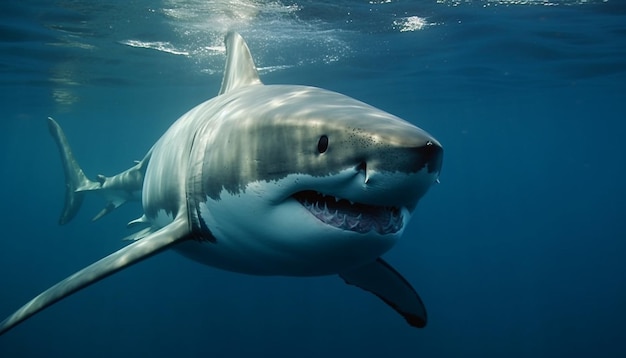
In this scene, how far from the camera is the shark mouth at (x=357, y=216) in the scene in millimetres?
2469

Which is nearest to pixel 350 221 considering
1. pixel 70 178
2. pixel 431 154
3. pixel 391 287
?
pixel 431 154

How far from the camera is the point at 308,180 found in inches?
94.2

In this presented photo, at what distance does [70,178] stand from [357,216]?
11.7 metres

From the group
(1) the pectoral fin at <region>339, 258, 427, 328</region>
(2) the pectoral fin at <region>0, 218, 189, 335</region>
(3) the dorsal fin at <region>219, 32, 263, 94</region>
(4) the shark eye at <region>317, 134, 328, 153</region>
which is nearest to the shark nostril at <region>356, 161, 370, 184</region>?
(4) the shark eye at <region>317, 134, 328, 153</region>

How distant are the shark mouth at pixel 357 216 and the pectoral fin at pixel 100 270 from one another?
60.0 inches

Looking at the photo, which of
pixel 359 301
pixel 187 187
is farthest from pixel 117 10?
pixel 359 301

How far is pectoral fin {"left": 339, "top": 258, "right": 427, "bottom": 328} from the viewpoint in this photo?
463cm

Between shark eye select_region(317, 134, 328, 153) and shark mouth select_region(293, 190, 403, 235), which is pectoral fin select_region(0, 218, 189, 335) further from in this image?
shark eye select_region(317, 134, 328, 153)

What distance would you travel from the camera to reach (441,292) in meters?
30.2

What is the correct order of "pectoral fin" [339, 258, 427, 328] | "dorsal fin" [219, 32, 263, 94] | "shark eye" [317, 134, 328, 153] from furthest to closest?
"dorsal fin" [219, 32, 263, 94] → "pectoral fin" [339, 258, 427, 328] → "shark eye" [317, 134, 328, 153]

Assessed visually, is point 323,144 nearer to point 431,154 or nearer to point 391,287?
point 431,154

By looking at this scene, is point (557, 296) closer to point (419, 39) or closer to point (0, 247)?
point (419, 39)

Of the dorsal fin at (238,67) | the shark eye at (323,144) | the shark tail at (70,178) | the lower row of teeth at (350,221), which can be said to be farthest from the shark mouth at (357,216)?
the shark tail at (70,178)

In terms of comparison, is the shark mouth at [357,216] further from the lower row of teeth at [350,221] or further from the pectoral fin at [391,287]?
the pectoral fin at [391,287]
